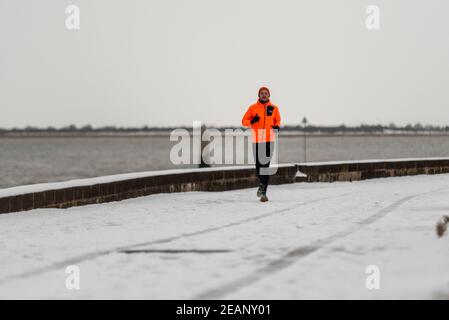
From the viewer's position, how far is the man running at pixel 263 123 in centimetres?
1345

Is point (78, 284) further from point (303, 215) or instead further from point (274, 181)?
point (274, 181)

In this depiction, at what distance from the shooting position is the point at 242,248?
25.6 ft

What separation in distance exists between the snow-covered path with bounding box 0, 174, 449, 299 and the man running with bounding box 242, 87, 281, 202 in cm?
99

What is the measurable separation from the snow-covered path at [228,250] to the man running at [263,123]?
39.1 inches

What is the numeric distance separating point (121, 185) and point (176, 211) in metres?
2.46

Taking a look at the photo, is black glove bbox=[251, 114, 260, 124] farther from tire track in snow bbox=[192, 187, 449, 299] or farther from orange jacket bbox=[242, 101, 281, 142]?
tire track in snow bbox=[192, 187, 449, 299]

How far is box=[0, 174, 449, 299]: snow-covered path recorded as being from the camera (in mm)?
5820

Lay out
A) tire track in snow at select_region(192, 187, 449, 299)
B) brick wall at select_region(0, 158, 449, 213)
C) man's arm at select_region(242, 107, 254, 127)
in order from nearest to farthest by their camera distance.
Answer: tire track in snow at select_region(192, 187, 449, 299) < brick wall at select_region(0, 158, 449, 213) < man's arm at select_region(242, 107, 254, 127)

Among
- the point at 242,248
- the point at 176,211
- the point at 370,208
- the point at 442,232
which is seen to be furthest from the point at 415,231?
the point at 176,211

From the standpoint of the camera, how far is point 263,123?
44.2ft

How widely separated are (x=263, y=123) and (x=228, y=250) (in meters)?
6.07
